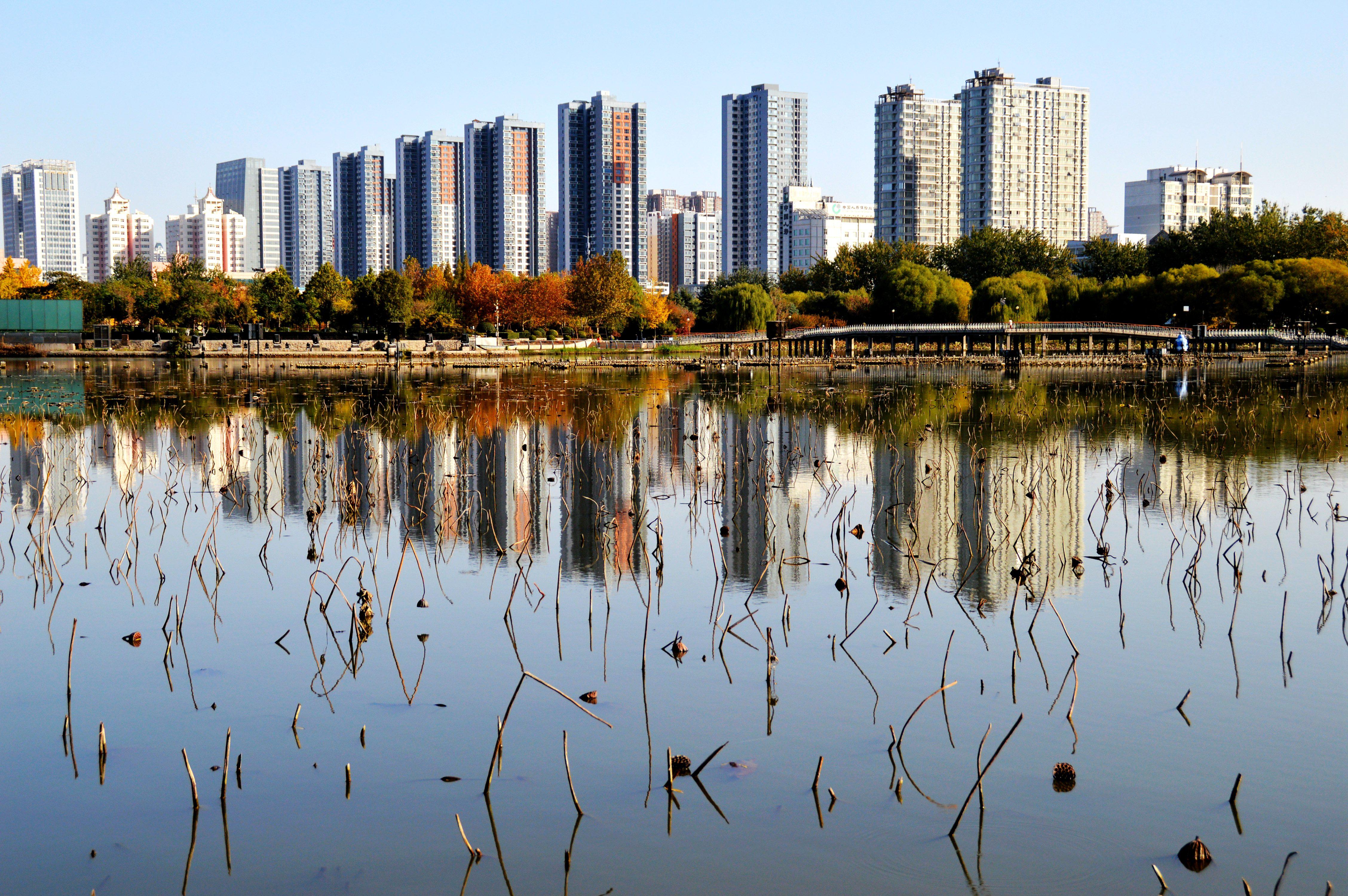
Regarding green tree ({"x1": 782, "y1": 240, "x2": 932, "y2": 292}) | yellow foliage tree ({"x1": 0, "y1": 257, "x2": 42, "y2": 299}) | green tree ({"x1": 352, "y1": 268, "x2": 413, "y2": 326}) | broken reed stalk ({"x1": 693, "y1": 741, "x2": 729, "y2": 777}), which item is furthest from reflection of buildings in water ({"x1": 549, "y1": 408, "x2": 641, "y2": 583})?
green tree ({"x1": 782, "y1": 240, "x2": 932, "y2": 292})

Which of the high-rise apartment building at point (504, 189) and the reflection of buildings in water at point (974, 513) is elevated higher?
the high-rise apartment building at point (504, 189)

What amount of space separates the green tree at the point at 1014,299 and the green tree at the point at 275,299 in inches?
2159

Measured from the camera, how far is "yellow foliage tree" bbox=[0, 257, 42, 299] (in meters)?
105

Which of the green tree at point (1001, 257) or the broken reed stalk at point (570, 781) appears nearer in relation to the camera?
the broken reed stalk at point (570, 781)

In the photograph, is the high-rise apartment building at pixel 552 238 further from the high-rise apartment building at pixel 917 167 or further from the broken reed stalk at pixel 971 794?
the broken reed stalk at pixel 971 794

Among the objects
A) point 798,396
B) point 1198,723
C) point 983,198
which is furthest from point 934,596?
point 983,198

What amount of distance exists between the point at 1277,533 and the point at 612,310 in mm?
82952

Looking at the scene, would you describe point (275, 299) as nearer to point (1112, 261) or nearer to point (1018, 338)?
point (1018, 338)

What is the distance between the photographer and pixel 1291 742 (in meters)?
8.04

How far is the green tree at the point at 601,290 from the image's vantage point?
95812mm

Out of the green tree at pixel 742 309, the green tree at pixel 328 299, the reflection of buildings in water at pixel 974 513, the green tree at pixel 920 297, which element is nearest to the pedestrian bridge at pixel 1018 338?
the green tree at pixel 742 309

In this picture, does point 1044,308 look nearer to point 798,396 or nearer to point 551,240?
point 798,396

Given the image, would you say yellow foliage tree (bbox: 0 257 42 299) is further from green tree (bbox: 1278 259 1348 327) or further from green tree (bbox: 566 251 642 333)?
green tree (bbox: 1278 259 1348 327)

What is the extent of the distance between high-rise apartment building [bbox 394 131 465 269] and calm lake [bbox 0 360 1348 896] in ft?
554
